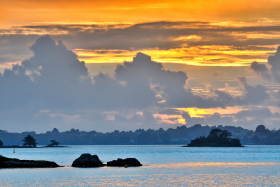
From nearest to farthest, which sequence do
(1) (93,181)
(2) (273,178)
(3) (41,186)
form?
(3) (41,186) → (1) (93,181) → (2) (273,178)

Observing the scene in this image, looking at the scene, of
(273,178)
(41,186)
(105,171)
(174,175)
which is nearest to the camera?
(41,186)

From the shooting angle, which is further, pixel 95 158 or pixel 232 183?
pixel 95 158

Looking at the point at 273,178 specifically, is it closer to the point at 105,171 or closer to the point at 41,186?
the point at 105,171

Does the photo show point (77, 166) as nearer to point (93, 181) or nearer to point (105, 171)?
point (105, 171)

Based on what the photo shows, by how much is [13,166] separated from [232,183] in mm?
58410

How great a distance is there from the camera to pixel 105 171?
107m

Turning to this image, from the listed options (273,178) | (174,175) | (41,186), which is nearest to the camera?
(41,186)

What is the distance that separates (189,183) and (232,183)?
25.5 ft

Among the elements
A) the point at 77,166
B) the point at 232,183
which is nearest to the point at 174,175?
the point at 232,183

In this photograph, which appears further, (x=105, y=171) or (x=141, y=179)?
(x=105, y=171)

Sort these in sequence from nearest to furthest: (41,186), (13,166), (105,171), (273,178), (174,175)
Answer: (41,186)
(273,178)
(174,175)
(105,171)
(13,166)

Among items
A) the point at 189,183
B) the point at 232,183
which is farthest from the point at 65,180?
the point at 232,183

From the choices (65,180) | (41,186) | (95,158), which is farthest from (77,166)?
(41,186)

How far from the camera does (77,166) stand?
118m
